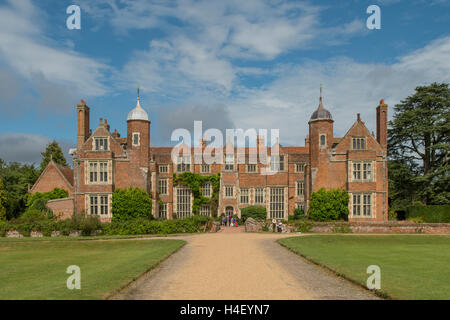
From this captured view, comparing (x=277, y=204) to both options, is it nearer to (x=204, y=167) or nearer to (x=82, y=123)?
(x=204, y=167)

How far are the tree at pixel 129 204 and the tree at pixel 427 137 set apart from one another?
23926mm

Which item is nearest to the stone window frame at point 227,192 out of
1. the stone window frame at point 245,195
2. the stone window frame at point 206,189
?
the stone window frame at point 245,195

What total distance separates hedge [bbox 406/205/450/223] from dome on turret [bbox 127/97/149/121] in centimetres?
2469

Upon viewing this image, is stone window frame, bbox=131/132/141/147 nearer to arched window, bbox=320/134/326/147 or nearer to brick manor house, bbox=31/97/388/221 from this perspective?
brick manor house, bbox=31/97/388/221

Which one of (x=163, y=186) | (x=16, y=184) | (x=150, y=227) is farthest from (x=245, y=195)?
(x=16, y=184)

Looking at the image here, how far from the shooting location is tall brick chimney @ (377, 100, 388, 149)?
108 ft

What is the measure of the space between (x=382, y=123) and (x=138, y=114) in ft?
67.7

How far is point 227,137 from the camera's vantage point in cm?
3978

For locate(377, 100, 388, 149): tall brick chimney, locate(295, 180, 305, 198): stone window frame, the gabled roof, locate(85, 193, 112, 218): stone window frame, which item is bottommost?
locate(85, 193, 112, 218): stone window frame

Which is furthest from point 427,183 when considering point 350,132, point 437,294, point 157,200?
point 437,294

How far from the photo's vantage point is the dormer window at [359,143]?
3350cm

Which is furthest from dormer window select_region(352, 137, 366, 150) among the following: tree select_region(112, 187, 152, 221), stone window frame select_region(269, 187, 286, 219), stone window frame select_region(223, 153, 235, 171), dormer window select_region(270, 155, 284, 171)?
tree select_region(112, 187, 152, 221)

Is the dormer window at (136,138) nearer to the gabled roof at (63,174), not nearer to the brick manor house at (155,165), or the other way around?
the brick manor house at (155,165)

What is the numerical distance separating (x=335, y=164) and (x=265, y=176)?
7.66 m
